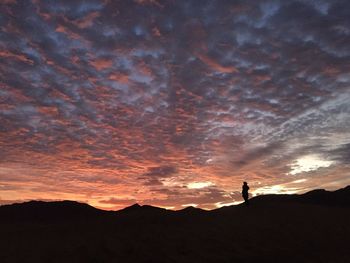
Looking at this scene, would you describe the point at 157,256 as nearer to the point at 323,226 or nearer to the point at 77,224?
the point at 77,224

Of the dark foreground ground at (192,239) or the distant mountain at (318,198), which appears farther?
the distant mountain at (318,198)

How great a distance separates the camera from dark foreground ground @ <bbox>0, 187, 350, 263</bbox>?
15.2 metres

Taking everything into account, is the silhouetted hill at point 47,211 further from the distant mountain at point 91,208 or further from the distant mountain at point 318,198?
the distant mountain at point 318,198

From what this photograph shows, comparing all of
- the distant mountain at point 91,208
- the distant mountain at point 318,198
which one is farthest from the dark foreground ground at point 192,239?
the distant mountain at point 318,198

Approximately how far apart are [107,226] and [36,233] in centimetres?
385

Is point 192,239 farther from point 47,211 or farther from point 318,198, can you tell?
point 318,198

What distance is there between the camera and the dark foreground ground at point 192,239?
15.2 metres

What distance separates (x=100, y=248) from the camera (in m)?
15.6

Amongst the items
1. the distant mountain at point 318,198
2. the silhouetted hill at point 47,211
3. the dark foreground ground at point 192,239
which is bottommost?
the dark foreground ground at point 192,239

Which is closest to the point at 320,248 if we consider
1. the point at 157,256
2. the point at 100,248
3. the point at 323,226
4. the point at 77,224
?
the point at 323,226

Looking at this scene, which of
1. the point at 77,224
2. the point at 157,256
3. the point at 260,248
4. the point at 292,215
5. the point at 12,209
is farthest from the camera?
the point at 12,209

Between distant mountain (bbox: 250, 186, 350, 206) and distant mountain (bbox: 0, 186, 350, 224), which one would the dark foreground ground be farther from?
distant mountain (bbox: 250, 186, 350, 206)

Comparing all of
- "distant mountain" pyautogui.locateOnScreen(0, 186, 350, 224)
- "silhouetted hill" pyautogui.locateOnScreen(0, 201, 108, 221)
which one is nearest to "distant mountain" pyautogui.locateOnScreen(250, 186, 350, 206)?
"distant mountain" pyautogui.locateOnScreen(0, 186, 350, 224)

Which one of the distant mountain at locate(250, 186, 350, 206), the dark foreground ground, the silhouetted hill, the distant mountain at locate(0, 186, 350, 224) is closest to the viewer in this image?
the dark foreground ground
